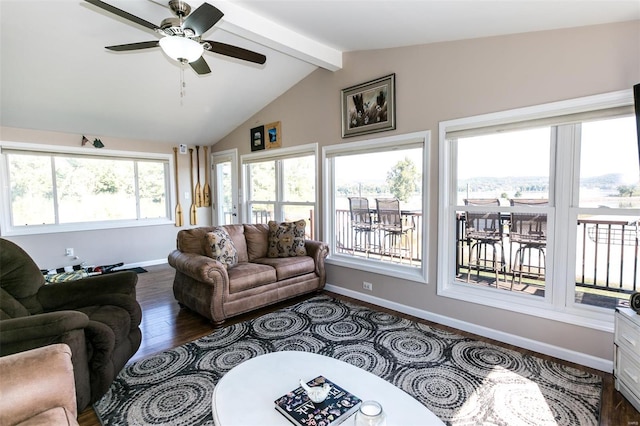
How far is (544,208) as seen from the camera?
2.56 meters

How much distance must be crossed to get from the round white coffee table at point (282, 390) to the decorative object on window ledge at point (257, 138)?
3.93m

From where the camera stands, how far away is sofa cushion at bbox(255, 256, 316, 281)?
11.6ft

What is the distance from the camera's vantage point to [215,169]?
630 centimetres

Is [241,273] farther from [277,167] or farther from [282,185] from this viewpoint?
[277,167]

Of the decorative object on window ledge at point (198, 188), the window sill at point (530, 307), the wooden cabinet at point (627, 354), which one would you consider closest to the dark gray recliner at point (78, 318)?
the window sill at point (530, 307)

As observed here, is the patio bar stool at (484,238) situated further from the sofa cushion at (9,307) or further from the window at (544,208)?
the sofa cushion at (9,307)

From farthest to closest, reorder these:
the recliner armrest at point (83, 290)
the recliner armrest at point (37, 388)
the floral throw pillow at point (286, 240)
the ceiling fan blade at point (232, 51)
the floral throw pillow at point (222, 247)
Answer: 1. the floral throw pillow at point (286, 240)
2. the floral throw pillow at point (222, 247)
3. the ceiling fan blade at point (232, 51)
4. the recliner armrest at point (83, 290)
5. the recliner armrest at point (37, 388)

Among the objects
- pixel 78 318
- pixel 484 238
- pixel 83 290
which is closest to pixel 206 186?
pixel 83 290

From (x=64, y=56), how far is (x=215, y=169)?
3221 millimetres

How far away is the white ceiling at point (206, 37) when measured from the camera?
2.33 m

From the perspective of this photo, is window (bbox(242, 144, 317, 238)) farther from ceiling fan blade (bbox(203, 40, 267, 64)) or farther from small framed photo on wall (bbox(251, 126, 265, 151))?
ceiling fan blade (bbox(203, 40, 267, 64))

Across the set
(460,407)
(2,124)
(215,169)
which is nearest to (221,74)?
(215,169)

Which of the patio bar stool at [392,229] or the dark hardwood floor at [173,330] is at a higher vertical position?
the patio bar stool at [392,229]

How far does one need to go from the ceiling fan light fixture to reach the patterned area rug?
2318 mm
